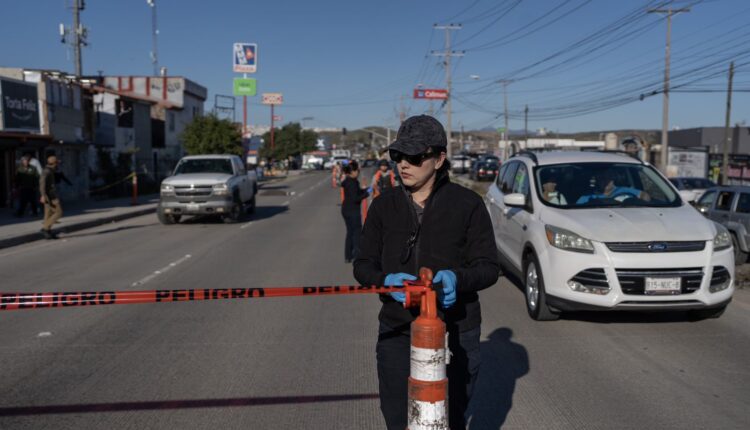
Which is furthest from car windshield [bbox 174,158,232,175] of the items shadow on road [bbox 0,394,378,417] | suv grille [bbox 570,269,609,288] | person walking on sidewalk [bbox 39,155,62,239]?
shadow on road [bbox 0,394,378,417]

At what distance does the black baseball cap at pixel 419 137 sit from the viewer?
10.0 feet

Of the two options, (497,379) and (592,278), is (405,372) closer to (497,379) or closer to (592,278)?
(497,379)

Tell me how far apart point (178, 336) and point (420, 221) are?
4610 millimetres

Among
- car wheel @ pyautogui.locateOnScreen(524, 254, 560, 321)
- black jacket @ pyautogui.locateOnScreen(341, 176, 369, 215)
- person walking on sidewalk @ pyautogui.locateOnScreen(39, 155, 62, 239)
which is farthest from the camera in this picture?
person walking on sidewalk @ pyautogui.locateOnScreen(39, 155, 62, 239)

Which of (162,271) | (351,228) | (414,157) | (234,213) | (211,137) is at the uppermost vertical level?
(211,137)

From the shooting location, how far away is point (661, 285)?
6605 mm

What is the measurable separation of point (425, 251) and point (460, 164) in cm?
6825

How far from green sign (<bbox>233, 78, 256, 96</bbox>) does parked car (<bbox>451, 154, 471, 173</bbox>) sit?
21.2 metres

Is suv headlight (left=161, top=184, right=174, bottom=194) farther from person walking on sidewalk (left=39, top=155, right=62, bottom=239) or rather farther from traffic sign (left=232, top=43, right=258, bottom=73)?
traffic sign (left=232, top=43, right=258, bottom=73)

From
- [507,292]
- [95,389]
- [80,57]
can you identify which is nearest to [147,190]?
[80,57]

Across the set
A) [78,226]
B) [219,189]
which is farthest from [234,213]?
[78,226]

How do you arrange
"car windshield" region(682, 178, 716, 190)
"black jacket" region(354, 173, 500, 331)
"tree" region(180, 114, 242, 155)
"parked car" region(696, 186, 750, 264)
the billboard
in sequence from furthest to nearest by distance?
"tree" region(180, 114, 242, 155) → "car windshield" region(682, 178, 716, 190) → the billboard → "parked car" region(696, 186, 750, 264) → "black jacket" region(354, 173, 500, 331)

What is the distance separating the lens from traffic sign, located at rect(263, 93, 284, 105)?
97.4m

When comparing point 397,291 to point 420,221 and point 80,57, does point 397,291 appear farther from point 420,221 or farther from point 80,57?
point 80,57
